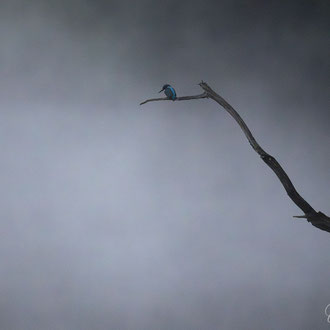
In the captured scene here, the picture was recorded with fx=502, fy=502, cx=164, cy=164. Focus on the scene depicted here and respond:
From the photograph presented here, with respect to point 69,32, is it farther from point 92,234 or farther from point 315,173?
point 315,173

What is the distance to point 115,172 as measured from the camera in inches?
101

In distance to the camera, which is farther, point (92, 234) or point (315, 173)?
point (315, 173)

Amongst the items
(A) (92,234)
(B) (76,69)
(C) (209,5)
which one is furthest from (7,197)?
(C) (209,5)

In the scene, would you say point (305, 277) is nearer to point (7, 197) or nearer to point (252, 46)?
point (252, 46)

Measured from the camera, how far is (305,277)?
262cm

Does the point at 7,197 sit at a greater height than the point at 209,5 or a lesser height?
lesser

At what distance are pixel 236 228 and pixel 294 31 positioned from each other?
3.56 feet

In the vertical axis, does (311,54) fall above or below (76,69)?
above

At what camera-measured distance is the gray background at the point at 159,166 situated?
2484 millimetres

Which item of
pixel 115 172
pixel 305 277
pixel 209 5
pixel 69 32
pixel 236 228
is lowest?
pixel 305 277

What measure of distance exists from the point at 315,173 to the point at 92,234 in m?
1.21

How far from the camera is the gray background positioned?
8.15 feet

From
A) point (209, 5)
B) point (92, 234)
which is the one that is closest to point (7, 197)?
point (92, 234)

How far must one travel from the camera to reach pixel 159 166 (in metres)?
2.57
